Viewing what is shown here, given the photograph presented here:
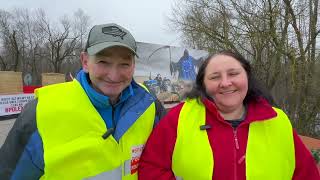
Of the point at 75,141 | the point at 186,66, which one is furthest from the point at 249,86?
the point at 186,66

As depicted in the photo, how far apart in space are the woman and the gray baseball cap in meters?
0.53

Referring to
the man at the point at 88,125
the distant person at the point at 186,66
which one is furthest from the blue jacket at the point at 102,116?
the distant person at the point at 186,66

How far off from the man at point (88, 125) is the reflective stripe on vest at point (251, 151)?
0.91 ft

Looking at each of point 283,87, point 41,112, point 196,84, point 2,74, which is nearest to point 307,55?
point 283,87

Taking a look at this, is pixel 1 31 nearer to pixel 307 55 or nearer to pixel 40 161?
A: pixel 307 55

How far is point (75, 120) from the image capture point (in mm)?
2115

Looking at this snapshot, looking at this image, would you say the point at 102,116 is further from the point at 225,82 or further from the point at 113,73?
the point at 225,82

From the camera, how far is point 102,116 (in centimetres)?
221

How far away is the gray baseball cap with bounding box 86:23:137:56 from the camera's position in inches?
84.7

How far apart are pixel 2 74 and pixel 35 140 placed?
2145 centimetres

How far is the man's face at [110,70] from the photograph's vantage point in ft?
7.19

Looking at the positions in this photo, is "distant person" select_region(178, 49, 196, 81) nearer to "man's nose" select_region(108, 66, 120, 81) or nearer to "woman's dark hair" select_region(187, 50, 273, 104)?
"woman's dark hair" select_region(187, 50, 273, 104)

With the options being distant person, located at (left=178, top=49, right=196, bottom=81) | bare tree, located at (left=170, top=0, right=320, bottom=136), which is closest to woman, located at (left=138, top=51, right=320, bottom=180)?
bare tree, located at (left=170, top=0, right=320, bottom=136)

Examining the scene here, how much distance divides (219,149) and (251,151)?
0.19 meters
